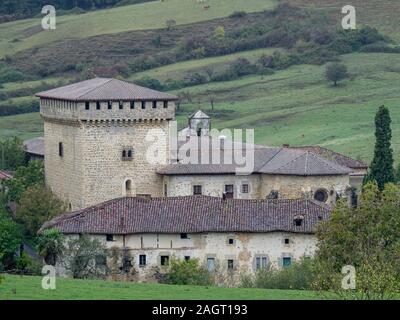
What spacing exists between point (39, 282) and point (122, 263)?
52.2ft

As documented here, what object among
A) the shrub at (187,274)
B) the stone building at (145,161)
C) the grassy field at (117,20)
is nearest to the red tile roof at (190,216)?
the stone building at (145,161)

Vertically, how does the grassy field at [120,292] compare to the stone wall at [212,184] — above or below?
below

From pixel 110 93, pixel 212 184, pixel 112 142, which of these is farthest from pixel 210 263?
pixel 110 93

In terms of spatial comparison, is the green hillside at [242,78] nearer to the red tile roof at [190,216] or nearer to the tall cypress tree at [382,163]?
the tall cypress tree at [382,163]

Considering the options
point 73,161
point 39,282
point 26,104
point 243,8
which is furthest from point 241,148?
point 243,8

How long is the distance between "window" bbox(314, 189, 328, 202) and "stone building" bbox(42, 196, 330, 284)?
340 inches

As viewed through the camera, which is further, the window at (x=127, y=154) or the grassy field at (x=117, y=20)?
the grassy field at (x=117, y=20)

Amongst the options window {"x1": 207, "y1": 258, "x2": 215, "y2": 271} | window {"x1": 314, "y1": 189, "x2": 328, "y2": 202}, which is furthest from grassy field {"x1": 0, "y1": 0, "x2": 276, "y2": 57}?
window {"x1": 207, "y1": 258, "x2": 215, "y2": 271}

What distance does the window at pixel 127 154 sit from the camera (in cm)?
7838

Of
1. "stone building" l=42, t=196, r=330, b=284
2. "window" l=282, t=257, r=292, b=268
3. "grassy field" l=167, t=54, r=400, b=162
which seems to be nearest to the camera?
"stone building" l=42, t=196, r=330, b=284

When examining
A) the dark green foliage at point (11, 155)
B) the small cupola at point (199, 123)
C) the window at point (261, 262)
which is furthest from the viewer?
the small cupola at point (199, 123)

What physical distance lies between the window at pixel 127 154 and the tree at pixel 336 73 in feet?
230

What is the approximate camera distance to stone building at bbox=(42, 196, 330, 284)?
6769 centimetres

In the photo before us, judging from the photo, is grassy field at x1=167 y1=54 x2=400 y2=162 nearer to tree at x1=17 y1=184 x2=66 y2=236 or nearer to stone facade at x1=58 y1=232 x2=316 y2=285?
tree at x1=17 y1=184 x2=66 y2=236
